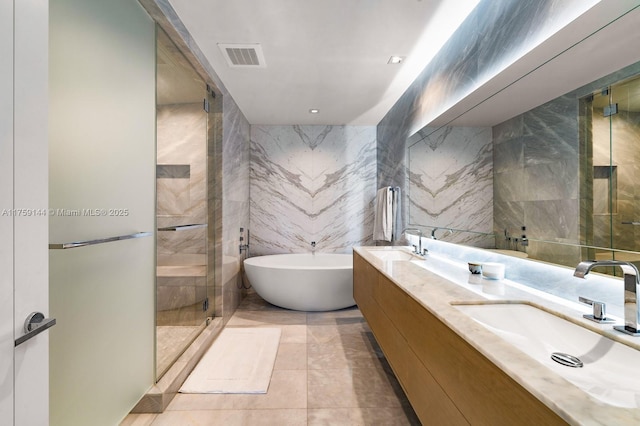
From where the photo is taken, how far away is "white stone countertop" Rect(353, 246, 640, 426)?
0.53 metres

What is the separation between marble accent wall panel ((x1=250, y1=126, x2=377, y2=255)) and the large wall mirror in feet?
7.35

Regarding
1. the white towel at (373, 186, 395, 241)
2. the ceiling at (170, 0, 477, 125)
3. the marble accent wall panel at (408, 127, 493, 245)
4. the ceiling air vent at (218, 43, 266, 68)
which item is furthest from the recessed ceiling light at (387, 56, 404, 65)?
the white towel at (373, 186, 395, 241)

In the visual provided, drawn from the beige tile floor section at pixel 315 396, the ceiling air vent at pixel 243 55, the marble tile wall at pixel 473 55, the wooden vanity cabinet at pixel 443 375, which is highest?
the ceiling air vent at pixel 243 55

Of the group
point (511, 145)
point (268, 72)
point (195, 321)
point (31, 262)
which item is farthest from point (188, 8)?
point (195, 321)

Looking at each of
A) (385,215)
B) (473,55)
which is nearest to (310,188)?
(385,215)

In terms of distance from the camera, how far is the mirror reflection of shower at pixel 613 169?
94 centimetres

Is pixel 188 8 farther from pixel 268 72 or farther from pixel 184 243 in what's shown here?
pixel 184 243

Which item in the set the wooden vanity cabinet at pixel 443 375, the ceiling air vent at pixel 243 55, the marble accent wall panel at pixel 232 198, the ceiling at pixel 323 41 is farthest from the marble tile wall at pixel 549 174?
the marble accent wall panel at pixel 232 198

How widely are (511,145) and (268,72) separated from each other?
6.52 ft

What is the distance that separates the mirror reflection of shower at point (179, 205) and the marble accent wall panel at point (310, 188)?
5.18 feet

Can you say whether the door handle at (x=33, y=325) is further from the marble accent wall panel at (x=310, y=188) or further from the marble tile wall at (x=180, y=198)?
the marble accent wall panel at (x=310, y=188)

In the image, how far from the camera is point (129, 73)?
1516 millimetres

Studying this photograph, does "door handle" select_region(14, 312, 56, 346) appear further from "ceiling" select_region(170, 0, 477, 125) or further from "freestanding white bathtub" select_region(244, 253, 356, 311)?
"freestanding white bathtub" select_region(244, 253, 356, 311)

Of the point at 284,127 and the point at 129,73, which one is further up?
the point at 284,127
